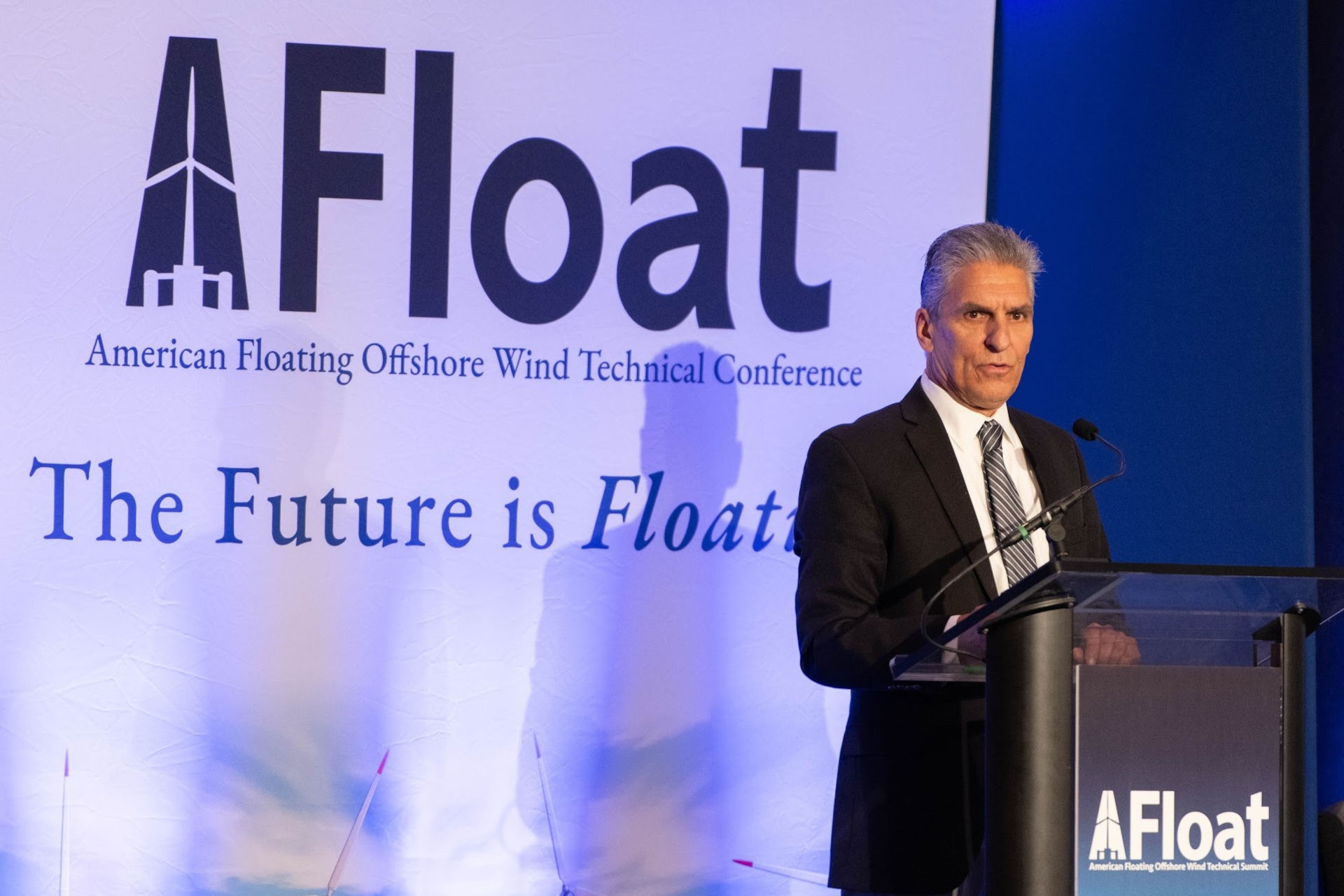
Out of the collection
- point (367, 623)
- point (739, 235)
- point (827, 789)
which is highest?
point (739, 235)

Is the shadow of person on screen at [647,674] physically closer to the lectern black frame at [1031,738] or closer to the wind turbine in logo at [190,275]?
the wind turbine in logo at [190,275]

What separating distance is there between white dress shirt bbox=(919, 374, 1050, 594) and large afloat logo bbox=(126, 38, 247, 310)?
1.78 metres

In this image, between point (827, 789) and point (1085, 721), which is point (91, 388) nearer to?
point (827, 789)

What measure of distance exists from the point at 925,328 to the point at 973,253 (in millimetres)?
146

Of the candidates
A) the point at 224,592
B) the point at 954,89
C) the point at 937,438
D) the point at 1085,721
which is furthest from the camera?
the point at 954,89

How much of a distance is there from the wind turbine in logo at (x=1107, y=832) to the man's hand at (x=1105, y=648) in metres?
0.14

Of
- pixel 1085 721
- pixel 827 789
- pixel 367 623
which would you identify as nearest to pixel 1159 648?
pixel 1085 721

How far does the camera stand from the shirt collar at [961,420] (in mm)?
2195

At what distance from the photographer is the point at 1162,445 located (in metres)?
3.46

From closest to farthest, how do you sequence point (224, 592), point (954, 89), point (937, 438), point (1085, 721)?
point (1085, 721)
point (937, 438)
point (224, 592)
point (954, 89)

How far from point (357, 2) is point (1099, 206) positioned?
1872 mm

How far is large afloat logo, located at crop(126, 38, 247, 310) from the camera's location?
3.23 m

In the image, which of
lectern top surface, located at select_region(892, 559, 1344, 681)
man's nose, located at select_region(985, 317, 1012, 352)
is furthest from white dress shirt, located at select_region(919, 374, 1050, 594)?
lectern top surface, located at select_region(892, 559, 1344, 681)

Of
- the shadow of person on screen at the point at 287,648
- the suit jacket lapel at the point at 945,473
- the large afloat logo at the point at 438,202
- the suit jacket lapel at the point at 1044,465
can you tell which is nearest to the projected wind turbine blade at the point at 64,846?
the shadow of person on screen at the point at 287,648
